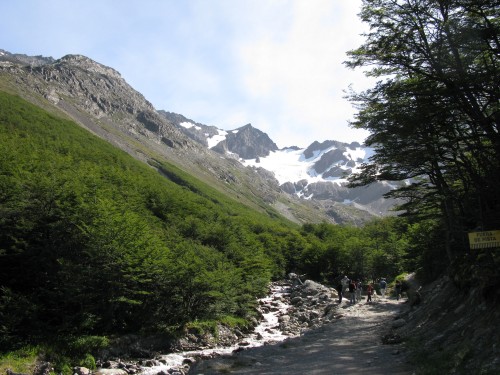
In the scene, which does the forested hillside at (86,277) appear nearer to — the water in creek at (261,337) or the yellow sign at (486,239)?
the water in creek at (261,337)

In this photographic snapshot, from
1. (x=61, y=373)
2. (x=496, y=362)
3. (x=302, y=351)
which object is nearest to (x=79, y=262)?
(x=61, y=373)

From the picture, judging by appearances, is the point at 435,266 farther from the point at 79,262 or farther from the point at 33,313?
the point at 33,313

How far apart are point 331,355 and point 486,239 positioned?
10.2m

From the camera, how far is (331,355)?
18.6 m

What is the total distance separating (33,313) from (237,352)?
1307 cm

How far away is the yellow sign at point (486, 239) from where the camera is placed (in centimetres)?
1193

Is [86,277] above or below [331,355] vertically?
above

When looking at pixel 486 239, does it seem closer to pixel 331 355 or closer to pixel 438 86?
pixel 438 86

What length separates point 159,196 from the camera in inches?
2687

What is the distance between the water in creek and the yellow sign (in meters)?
17.2

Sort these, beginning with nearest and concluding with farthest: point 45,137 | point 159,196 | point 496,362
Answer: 1. point 496,362
2. point 159,196
3. point 45,137

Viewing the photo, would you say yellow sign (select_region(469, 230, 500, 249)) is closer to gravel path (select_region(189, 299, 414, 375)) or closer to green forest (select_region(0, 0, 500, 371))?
green forest (select_region(0, 0, 500, 371))

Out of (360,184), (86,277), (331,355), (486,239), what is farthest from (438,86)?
(86,277)

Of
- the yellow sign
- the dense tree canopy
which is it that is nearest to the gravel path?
the yellow sign
